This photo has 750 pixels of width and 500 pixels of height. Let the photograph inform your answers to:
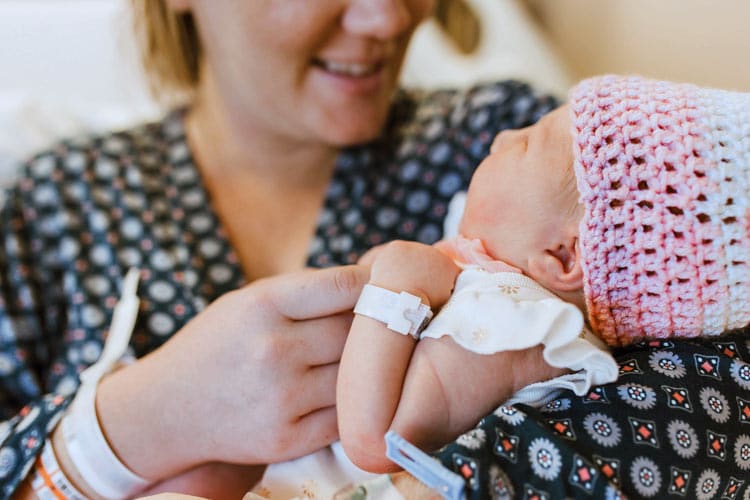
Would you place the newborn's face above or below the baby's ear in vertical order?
above

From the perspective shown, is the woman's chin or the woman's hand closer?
the woman's hand

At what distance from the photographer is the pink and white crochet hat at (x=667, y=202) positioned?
750 mm

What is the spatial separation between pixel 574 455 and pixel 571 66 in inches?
64.9

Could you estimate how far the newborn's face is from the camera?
2.68 feet

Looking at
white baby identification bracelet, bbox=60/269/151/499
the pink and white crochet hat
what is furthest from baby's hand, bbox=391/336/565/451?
white baby identification bracelet, bbox=60/269/151/499

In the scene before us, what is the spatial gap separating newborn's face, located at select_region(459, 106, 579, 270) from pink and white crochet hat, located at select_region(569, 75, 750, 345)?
0.04 m

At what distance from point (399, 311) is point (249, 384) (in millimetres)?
241

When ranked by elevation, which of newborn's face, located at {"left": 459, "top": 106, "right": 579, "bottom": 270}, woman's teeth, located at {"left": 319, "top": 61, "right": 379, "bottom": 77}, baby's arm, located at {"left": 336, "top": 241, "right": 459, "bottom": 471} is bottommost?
baby's arm, located at {"left": 336, "top": 241, "right": 459, "bottom": 471}

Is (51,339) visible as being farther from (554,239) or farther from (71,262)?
(554,239)

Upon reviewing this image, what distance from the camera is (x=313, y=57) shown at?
126 centimetres

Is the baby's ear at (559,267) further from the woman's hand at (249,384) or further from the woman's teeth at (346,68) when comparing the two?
the woman's teeth at (346,68)

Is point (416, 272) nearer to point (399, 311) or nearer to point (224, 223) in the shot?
point (399, 311)

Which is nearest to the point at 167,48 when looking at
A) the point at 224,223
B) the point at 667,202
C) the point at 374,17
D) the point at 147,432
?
the point at 224,223

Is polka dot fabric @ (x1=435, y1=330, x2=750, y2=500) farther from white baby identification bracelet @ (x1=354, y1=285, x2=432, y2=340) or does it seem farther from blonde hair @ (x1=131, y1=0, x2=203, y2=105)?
blonde hair @ (x1=131, y1=0, x2=203, y2=105)
